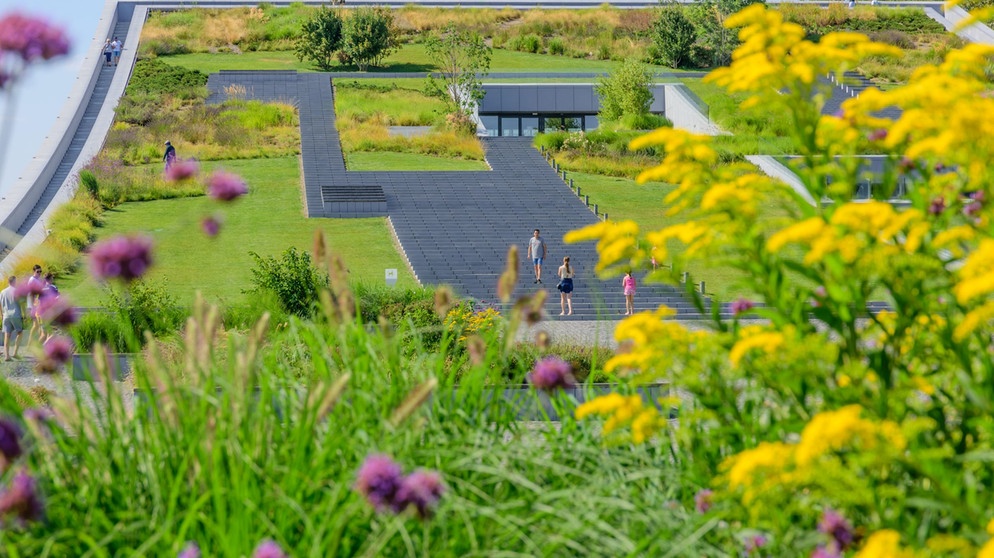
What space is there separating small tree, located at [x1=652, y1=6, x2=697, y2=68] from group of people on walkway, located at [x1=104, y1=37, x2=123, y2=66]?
21417 mm

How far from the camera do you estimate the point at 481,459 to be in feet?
14.6

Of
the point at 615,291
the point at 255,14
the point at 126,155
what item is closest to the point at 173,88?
the point at 126,155

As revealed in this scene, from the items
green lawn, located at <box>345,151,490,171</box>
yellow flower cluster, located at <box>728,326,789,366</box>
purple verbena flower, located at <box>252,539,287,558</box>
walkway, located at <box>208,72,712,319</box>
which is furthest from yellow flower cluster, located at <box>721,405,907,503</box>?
green lawn, located at <box>345,151,490,171</box>

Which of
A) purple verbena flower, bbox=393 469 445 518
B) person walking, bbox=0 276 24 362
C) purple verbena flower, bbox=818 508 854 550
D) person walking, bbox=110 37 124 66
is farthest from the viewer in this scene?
person walking, bbox=110 37 124 66

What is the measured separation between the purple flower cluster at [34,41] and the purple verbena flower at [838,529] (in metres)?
2.87

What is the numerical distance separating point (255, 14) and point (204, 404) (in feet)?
189

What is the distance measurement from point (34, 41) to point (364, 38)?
46517mm

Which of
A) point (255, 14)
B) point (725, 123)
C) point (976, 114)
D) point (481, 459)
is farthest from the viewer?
point (255, 14)

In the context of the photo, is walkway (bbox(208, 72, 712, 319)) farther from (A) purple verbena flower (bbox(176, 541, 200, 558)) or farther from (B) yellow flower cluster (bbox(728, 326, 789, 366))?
(A) purple verbena flower (bbox(176, 541, 200, 558))

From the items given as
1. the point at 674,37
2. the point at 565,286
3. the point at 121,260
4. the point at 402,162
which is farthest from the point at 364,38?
the point at 121,260

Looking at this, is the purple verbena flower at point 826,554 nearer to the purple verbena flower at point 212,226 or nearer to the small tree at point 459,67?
the purple verbena flower at point 212,226

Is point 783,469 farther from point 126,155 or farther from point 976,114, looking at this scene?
point 126,155

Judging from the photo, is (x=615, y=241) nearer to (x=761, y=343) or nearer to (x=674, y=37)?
(x=761, y=343)

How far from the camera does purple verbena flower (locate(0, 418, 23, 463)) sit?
3.42 metres
